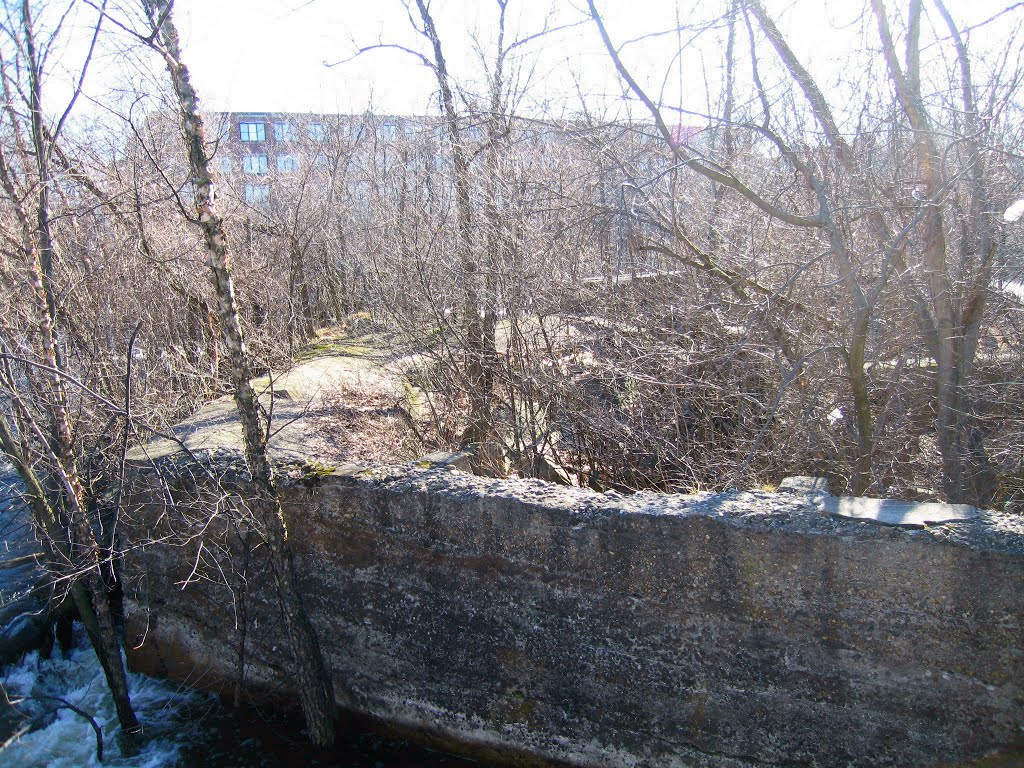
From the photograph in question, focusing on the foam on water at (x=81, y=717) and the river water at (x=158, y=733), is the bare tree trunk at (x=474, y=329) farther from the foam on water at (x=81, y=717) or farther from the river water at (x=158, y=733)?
the foam on water at (x=81, y=717)

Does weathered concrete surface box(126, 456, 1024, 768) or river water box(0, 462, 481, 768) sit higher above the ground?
weathered concrete surface box(126, 456, 1024, 768)

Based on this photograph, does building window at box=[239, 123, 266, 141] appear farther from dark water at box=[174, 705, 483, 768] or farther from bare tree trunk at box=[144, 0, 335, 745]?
dark water at box=[174, 705, 483, 768]

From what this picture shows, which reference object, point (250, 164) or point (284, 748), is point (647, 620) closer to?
point (284, 748)

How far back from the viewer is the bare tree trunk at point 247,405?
446 cm

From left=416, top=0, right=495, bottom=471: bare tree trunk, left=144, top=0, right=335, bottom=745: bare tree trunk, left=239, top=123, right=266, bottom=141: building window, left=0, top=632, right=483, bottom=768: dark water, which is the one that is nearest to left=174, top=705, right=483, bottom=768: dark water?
left=0, top=632, right=483, bottom=768: dark water

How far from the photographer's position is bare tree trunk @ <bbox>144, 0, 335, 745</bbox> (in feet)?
14.6

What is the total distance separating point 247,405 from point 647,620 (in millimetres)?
2714

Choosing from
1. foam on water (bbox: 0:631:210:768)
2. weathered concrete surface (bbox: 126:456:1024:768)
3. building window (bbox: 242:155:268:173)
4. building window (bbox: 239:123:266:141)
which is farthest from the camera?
building window (bbox: 239:123:266:141)

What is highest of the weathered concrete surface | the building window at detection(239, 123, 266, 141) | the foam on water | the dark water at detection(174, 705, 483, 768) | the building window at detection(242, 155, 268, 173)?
the building window at detection(239, 123, 266, 141)

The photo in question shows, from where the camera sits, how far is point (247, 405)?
4727mm

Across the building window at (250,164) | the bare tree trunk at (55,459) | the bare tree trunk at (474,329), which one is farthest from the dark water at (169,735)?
the building window at (250,164)

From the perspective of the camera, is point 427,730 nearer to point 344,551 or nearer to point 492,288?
point 344,551

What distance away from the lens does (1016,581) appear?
3.54 m

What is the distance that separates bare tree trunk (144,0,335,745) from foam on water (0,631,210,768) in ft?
4.55
